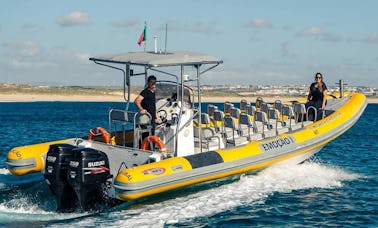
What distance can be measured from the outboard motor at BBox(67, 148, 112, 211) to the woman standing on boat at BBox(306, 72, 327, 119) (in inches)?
287

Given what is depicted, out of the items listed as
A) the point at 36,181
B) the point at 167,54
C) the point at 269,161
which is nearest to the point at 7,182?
the point at 36,181

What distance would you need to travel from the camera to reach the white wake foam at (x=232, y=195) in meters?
9.38

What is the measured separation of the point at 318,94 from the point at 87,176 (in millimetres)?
7735

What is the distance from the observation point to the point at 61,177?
9.97 metres

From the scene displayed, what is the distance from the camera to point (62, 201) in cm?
992

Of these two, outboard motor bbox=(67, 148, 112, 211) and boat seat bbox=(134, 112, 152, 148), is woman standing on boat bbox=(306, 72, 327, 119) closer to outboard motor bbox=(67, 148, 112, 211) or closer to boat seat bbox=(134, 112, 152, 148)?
boat seat bbox=(134, 112, 152, 148)

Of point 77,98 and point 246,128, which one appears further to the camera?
point 77,98

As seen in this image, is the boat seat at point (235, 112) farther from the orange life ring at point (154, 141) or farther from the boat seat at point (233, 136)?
the orange life ring at point (154, 141)

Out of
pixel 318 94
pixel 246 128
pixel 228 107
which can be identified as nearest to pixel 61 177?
pixel 246 128

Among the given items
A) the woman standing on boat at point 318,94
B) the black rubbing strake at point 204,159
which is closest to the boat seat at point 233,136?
the black rubbing strake at point 204,159

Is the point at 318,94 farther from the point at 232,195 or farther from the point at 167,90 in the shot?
the point at 232,195

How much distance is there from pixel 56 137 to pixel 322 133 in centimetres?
1663

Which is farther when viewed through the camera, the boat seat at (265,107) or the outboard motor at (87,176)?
the boat seat at (265,107)

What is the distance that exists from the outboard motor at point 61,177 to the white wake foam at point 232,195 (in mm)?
725
